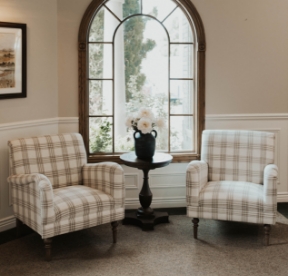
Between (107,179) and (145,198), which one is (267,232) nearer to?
(145,198)

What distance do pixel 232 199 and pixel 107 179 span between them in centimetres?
99

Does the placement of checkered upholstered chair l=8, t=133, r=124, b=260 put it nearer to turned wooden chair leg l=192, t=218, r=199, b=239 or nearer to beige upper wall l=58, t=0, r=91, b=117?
beige upper wall l=58, t=0, r=91, b=117

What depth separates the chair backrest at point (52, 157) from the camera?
12.5 ft

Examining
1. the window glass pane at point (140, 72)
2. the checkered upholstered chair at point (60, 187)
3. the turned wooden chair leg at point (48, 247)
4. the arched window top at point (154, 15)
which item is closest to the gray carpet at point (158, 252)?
the turned wooden chair leg at point (48, 247)

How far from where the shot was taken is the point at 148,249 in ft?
12.1

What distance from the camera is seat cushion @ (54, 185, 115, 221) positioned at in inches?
136

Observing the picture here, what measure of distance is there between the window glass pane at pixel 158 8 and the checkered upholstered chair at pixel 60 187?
4.59ft

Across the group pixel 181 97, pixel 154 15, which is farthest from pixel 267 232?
pixel 154 15

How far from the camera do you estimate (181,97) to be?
15.5 ft

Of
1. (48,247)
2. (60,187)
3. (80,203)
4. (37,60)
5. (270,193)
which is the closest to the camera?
(48,247)

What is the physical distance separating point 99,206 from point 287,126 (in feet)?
7.14

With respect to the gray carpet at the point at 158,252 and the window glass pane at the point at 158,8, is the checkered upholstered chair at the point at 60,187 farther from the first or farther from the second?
the window glass pane at the point at 158,8

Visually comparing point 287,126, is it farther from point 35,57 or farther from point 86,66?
point 35,57

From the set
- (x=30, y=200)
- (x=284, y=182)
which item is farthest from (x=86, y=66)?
(x=284, y=182)
